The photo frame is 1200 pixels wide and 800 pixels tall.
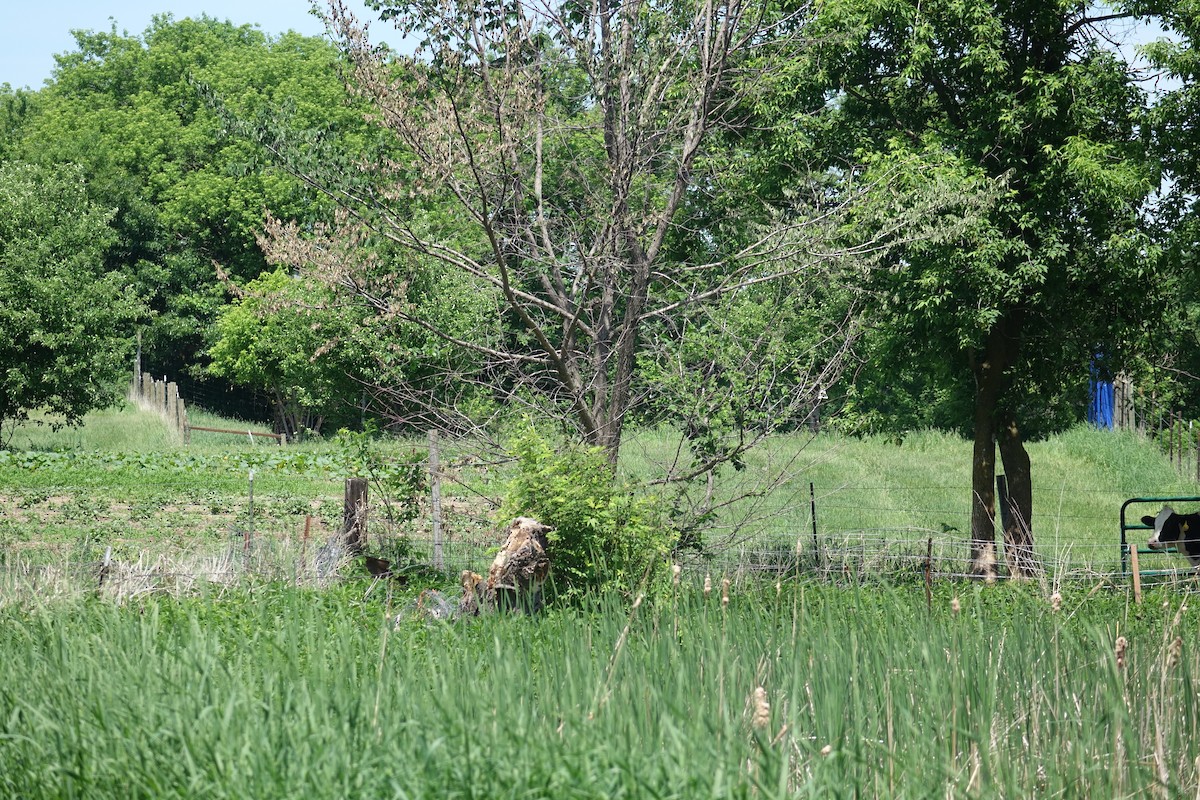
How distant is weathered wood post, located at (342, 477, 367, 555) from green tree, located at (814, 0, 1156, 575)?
478cm

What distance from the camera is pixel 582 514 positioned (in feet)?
26.2

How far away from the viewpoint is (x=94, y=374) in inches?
981

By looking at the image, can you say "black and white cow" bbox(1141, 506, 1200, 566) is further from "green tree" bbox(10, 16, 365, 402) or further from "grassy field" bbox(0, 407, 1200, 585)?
"green tree" bbox(10, 16, 365, 402)

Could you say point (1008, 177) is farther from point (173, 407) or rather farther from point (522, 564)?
point (173, 407)

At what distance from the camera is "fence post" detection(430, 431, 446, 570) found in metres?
9.72

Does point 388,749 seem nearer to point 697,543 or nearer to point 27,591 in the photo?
point 27,591

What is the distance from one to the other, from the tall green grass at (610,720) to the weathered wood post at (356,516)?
4.88 m

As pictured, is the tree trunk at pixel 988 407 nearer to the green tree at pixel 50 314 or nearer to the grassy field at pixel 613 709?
the grassy field at pixel 613 709

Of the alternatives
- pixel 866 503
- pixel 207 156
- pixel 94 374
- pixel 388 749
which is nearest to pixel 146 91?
pixel 207 156

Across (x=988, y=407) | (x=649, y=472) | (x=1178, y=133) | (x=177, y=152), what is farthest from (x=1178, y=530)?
(x=177, y=152)

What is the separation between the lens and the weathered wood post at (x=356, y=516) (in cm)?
996

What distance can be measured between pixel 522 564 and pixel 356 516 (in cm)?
278

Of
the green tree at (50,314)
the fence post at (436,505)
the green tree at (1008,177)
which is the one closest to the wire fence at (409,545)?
the fence post at (436,505)

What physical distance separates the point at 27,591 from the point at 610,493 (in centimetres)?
371
